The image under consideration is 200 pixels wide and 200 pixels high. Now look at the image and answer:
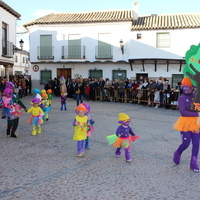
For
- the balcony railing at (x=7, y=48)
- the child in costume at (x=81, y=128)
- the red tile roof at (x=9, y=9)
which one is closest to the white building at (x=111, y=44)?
the red tile roof at (x=9, y=9)

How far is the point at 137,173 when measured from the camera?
4770mm

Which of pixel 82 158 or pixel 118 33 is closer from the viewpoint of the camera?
pixel 82 158

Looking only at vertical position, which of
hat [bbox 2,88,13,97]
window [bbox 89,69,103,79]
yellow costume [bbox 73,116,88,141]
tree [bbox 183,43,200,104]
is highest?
window [bbox 89,69,103,79]

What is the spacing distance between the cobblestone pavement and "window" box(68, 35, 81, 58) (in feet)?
58.2

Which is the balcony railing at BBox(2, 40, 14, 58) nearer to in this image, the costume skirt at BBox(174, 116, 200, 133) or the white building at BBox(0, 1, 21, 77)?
the white building at BBox(0, 1, 21, 77)

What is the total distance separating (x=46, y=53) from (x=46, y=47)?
55 centimetres

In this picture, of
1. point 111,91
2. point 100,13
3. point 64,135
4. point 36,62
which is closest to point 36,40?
point 36,62

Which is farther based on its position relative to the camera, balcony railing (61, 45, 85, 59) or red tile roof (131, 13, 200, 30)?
balcony railing (61, 45, 85, 59)

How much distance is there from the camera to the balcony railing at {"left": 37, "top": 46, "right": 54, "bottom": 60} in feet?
82.0

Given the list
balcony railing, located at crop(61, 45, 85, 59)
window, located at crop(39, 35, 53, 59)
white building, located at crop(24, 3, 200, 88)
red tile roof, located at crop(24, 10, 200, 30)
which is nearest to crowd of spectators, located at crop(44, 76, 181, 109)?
balcony railing, located at crop(61, 45, 85, 59)

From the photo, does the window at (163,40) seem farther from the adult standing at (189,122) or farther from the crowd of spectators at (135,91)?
the adult standing at (189,122)

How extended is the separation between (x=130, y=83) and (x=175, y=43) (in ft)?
25.0

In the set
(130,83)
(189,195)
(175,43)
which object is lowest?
(189,195)

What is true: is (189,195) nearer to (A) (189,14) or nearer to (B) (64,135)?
(B) (64,135)
